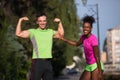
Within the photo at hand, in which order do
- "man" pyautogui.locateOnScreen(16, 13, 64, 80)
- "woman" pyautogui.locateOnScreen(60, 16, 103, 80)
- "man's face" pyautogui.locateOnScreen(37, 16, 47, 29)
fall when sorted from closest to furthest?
"man" pyautogui.locateOnScreen(16, 13, 64, 80)
"man's face" pyautogui.locateOnScreen(37, 16, 47, 29)
"woman" pyautogui.locateOnScreen(60, 16, 103, 80)

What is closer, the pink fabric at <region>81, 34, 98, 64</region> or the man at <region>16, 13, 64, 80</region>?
A: the man at <region>16, 13, 64, 80</region>

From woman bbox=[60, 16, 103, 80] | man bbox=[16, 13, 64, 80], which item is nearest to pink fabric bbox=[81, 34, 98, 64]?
woman bbox=[60, 16, 103, 80]

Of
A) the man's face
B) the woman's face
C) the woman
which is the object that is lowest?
the woman

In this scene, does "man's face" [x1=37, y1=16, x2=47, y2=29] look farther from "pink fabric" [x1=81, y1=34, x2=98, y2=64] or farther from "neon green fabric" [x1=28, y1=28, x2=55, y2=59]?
"pink fabric" [x1=81, y1=34, x2=98, y2=64]

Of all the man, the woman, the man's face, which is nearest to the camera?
the man

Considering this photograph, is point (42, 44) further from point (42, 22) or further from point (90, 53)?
point (90, 53)

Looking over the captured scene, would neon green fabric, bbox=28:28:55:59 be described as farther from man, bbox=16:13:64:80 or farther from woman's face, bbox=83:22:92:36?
woman's face, bbox=83:22:92:36

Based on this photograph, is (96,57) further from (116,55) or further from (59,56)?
(116,55)

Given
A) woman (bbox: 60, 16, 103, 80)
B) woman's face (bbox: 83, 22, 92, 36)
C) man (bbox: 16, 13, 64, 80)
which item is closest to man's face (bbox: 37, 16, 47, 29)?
man (bbox: 16, 13, 64, 80)

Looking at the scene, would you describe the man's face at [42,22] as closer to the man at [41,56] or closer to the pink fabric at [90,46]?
the man at [41,56]

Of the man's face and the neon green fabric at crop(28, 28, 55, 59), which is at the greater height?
the man's face

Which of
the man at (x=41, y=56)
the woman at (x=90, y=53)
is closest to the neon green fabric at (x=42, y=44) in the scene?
the man at (x=41, y=56)

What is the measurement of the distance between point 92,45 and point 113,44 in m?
160

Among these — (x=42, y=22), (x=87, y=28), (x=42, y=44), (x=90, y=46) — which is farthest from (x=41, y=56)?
(x=87, y=28)
